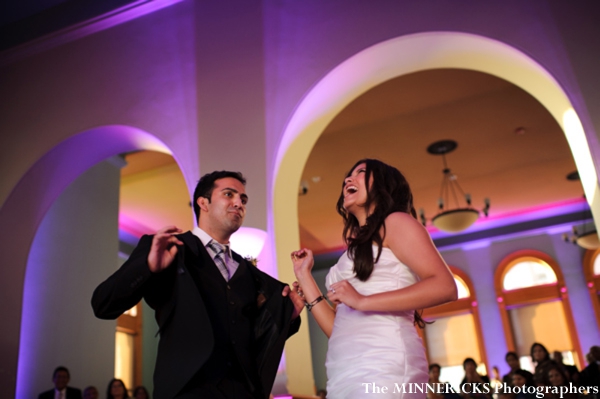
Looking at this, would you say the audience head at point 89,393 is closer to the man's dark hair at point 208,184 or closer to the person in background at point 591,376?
the man's dark hair at point 208,184

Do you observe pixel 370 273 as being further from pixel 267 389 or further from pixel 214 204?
pixel 214 204

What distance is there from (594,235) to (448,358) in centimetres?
484

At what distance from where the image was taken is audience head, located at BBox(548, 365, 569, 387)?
17.6 ft

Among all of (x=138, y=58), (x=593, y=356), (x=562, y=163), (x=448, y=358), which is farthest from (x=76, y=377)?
(x=448, y=358)

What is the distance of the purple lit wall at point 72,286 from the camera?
6.22 metres

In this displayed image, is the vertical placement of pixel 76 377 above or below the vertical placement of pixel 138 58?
below

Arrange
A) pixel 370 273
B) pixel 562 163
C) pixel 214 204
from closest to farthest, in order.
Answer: pixel 370 273 → pixel 214 204 → pixel 562 163

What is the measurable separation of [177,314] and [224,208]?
528 mm

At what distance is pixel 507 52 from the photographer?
4055mm

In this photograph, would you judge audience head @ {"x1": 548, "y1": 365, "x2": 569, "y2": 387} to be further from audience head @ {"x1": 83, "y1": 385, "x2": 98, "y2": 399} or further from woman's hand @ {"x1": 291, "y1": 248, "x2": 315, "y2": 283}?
audience head @ {"x1": 83, "y1": 385, "x2": 98, "y2": 399}

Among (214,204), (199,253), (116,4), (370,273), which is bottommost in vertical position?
(370,273)

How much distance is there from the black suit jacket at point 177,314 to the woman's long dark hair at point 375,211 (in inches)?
17.3

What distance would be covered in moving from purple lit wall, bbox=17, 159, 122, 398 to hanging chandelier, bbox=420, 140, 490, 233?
16.1 feet

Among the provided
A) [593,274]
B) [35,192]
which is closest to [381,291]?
[35,192]
